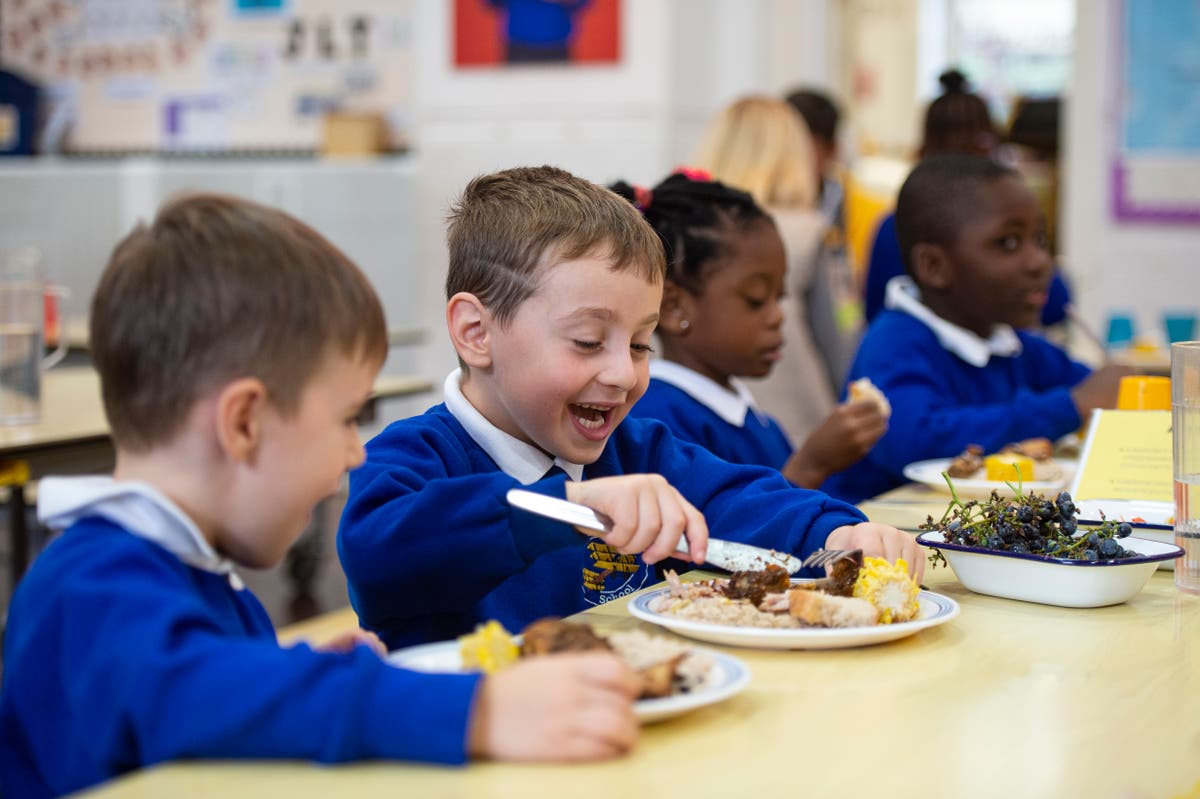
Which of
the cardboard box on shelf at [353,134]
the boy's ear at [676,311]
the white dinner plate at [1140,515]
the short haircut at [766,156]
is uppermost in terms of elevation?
the cardboard box on shelf at [353,134]

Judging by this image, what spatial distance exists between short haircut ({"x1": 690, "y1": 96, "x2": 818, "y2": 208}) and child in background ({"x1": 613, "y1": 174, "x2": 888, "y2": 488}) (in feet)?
5.41

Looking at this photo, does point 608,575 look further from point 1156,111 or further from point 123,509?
point 1156,111

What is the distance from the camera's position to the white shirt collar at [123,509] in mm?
981

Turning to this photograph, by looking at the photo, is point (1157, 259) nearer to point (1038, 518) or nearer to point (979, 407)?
point (979, 407)

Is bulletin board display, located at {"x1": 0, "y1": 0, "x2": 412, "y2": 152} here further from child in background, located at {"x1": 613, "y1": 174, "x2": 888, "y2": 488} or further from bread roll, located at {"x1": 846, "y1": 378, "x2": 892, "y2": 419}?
bread roll, located at {"x1": 846, "y1": 378, "x2": 892, "y2": 419}

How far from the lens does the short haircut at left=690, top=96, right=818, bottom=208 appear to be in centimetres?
402

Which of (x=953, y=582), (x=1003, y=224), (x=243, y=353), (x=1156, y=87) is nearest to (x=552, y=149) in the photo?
(x=1156, y=87)

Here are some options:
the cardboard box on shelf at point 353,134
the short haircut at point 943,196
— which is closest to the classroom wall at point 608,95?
the cardboard box on shelf at point 353,134

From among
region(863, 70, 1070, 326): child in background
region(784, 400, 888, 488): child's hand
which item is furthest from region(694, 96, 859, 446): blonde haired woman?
region(784, 400, 888, 488): child's hand

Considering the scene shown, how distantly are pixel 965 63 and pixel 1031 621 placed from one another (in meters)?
8.76

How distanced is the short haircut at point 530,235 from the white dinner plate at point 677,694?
1.71 feet

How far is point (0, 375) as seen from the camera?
110 inches

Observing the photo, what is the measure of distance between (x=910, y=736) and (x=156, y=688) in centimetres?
48

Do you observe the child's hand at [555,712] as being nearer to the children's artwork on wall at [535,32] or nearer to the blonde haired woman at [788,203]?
the blonde haired woman at [788,203]
